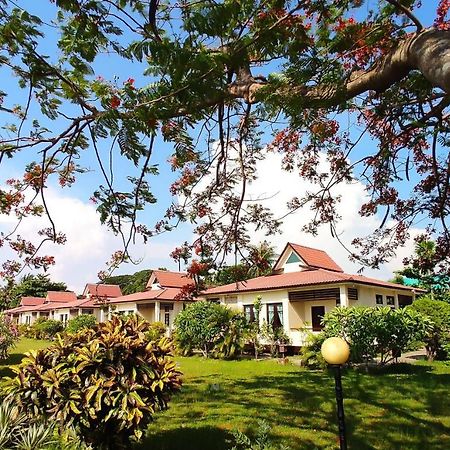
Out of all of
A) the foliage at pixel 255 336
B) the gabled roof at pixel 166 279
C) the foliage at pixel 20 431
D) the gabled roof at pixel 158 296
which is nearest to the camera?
the foliage at pixel 20 431

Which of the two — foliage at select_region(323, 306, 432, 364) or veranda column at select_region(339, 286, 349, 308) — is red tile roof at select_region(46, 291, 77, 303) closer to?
veranda column at select_region(339, 286, 349, 308)

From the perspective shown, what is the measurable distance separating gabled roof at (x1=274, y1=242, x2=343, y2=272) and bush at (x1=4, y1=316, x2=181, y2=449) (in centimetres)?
1790

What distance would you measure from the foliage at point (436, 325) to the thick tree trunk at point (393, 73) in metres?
14.4

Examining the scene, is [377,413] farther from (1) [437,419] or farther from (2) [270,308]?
(2) [270,308]

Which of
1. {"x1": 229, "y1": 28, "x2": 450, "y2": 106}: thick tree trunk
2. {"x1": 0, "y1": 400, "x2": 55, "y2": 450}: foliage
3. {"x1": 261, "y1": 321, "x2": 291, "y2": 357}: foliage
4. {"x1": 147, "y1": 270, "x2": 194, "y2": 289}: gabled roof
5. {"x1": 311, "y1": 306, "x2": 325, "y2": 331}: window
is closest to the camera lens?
{"x1": 229, "y1": 28, "x2": 450, "y2": 106}: thick tree trunk

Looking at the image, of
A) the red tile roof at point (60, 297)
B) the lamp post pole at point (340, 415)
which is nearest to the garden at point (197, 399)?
the lamp post pole at point (340, 415)

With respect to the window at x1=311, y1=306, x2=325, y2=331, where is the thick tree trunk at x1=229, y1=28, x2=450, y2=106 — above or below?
above

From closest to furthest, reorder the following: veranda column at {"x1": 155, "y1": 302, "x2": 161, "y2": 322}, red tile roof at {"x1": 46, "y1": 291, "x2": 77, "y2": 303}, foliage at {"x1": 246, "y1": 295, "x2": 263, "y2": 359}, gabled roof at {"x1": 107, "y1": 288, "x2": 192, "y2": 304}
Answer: foliage at {"x1": 246, "y1": 295, "x2": 263, "y2": 359} → gabled roof at {"x1": 107, "y1": 288, "x2": 192, "y2": 304} → veranda column at {"x1": 155, "y1": 302, "x2": 161, "y2": 322} → red tile roof at {"x1": 46, "y1": 291, "x2": 77, "y2": 303}

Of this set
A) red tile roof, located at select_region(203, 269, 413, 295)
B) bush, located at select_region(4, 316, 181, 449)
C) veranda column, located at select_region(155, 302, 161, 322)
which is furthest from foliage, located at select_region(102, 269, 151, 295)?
bush, located at select_region(4, 316, 181, 449)

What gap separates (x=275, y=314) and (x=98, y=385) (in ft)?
60.6

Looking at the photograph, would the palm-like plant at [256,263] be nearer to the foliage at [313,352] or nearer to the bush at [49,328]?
the foliage at [313,352]

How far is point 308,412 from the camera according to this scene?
300 inches

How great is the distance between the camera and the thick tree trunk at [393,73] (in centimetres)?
290

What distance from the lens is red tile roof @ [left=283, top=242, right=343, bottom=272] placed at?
23.4 meters
